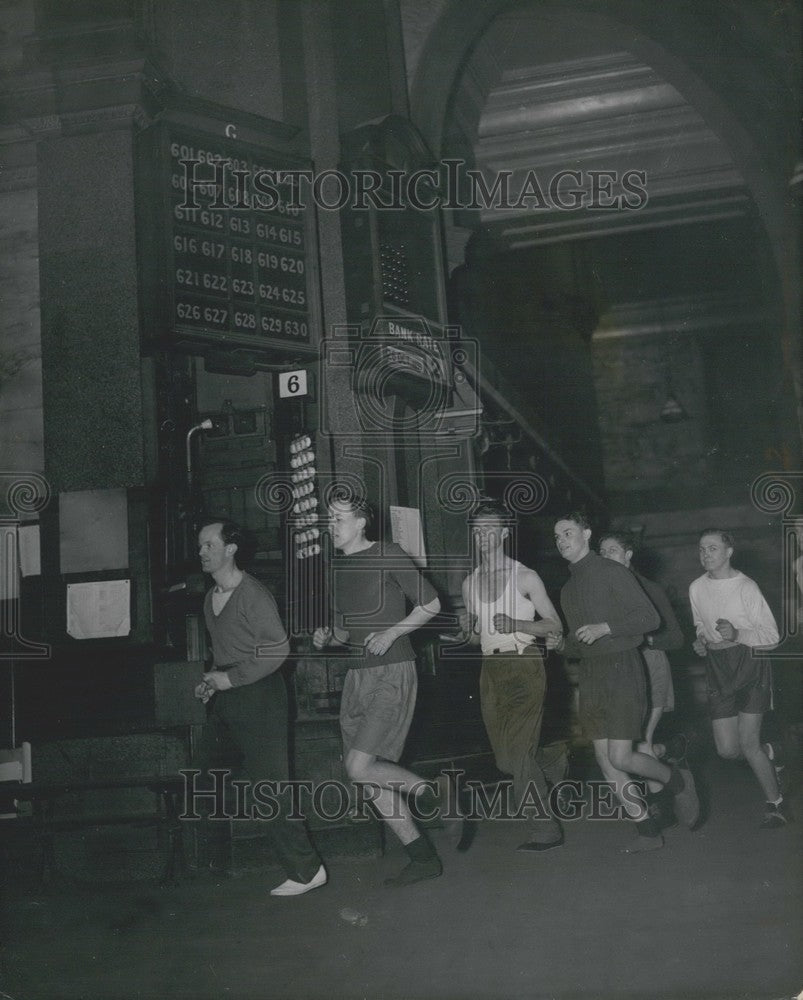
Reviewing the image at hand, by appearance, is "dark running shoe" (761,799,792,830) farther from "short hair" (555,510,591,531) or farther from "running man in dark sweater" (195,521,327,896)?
"running man in dark sweater" (195,521,327,896)

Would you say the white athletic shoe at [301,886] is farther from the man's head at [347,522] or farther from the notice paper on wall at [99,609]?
the notice paper on wall at [99,609]

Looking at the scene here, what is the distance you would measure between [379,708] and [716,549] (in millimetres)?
2272

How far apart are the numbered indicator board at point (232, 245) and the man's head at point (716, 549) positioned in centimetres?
322

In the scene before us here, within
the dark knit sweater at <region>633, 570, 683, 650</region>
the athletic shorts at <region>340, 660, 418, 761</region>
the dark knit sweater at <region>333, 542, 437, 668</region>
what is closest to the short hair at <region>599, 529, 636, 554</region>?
the dark knit sweater at <region>633, 570, 683, 650</region>

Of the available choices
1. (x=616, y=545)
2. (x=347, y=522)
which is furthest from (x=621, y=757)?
(x=347, y=522)

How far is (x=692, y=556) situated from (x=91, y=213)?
554 inches

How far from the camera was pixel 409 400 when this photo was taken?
8.00 meters

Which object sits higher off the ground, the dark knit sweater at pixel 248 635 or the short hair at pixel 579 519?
the short hair at pixel 579 519

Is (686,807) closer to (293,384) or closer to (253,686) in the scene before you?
(253,686)

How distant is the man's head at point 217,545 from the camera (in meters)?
5.05

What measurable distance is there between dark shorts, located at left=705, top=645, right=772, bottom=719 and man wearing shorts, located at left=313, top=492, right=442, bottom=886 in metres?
1.94

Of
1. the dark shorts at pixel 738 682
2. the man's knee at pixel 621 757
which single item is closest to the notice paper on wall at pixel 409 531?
the dark shorts at pixel 738 682

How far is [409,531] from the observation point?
791 centimetres

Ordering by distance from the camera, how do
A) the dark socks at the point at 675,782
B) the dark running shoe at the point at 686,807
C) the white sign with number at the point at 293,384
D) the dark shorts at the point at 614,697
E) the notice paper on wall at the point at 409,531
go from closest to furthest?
1. the dark shorts at the point at 614,697
2. the dark socks at the point at 675,782
3. the dark running shoe at the point at 686,807
4. the white sign with number at the point at 293,384
5. the notice paper on wall at the point at 409,531
